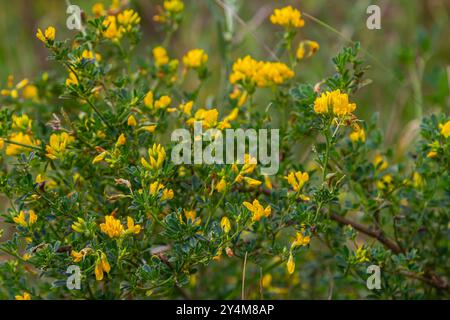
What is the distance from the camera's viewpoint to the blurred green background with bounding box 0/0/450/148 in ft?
10.4

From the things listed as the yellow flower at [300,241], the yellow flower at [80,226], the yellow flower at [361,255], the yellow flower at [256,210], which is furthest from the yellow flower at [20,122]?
the yellow flower at [361,255]

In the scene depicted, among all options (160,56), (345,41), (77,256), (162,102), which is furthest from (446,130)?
(345,41)

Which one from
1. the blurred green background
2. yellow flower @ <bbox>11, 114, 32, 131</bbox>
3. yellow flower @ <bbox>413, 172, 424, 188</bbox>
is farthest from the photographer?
the blurred green background

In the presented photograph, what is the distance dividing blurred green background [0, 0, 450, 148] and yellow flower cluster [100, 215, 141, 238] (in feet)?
4.13

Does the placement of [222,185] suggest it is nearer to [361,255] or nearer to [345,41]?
[361,255]

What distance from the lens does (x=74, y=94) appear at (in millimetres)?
1755

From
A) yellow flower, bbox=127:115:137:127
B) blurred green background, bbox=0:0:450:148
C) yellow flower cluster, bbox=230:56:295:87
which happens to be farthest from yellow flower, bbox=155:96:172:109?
blurred green background, bbox=0:0:450:148

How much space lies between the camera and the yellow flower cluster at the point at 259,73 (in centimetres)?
198

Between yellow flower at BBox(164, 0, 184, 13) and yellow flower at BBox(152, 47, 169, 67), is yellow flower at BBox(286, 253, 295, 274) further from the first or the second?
yellow flower at BBox(164, 0, 184, 13)

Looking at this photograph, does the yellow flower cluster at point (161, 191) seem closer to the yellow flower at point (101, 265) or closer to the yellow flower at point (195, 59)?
the yellow flower at point (101, 265)
